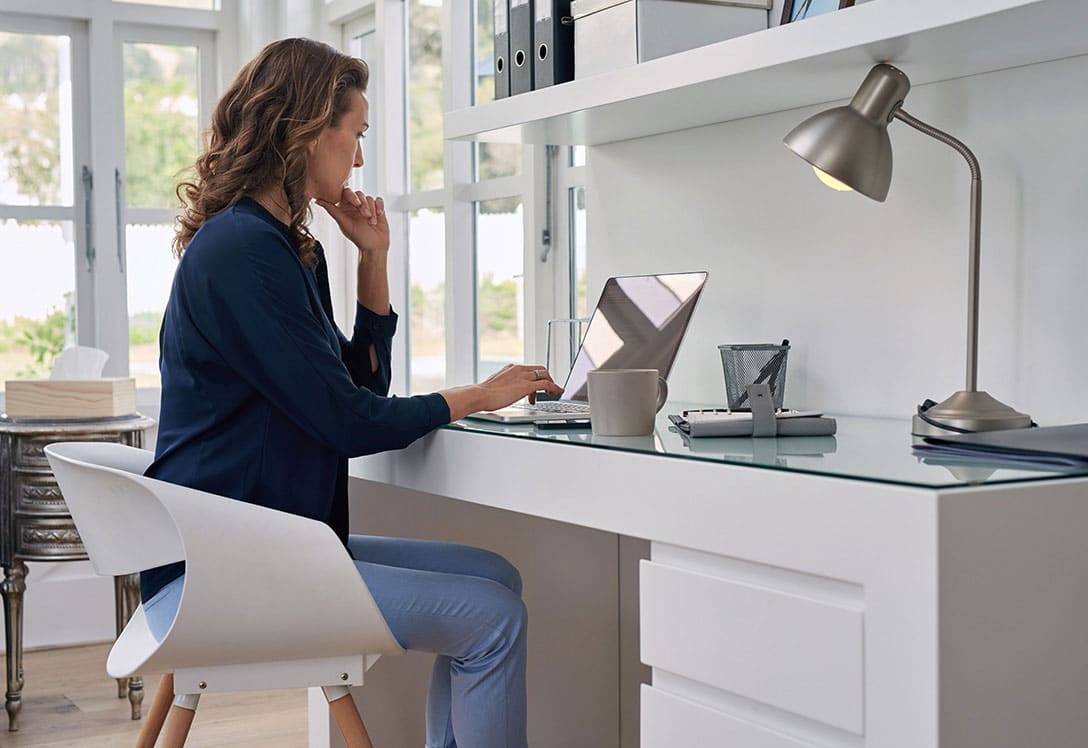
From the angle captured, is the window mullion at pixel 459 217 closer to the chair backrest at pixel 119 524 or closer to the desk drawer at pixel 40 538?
the desk drawer at pixel 40 538

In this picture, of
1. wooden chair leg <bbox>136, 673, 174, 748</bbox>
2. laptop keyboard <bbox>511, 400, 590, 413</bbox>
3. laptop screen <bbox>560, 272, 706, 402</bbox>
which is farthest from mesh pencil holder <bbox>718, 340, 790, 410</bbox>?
wooden chair leg <bbox>136, 673, 174, 748</bbox>

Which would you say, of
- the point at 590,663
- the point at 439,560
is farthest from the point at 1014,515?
the point at 590,663

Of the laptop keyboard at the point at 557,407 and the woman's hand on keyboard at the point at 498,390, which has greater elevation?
the woman's hand on keyboard at the point at 498,390

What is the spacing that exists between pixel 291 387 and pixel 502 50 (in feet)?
3.14

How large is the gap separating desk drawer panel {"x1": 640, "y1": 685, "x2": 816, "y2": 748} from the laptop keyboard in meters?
0.51

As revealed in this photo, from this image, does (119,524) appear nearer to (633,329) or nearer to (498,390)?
(498,390)

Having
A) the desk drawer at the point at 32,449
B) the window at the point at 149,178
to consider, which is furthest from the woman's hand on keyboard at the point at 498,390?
the window at the point at 149,178

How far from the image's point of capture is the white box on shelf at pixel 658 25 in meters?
1.85

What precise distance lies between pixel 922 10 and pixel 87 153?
292 centimetres

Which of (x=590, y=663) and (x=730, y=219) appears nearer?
(x=730, y=219)

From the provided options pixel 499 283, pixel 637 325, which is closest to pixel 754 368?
pixel 637 325

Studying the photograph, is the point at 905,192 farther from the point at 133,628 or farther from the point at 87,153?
the point at 87,153

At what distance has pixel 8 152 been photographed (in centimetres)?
360

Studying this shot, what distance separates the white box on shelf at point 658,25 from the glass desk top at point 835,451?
22.5 inches
